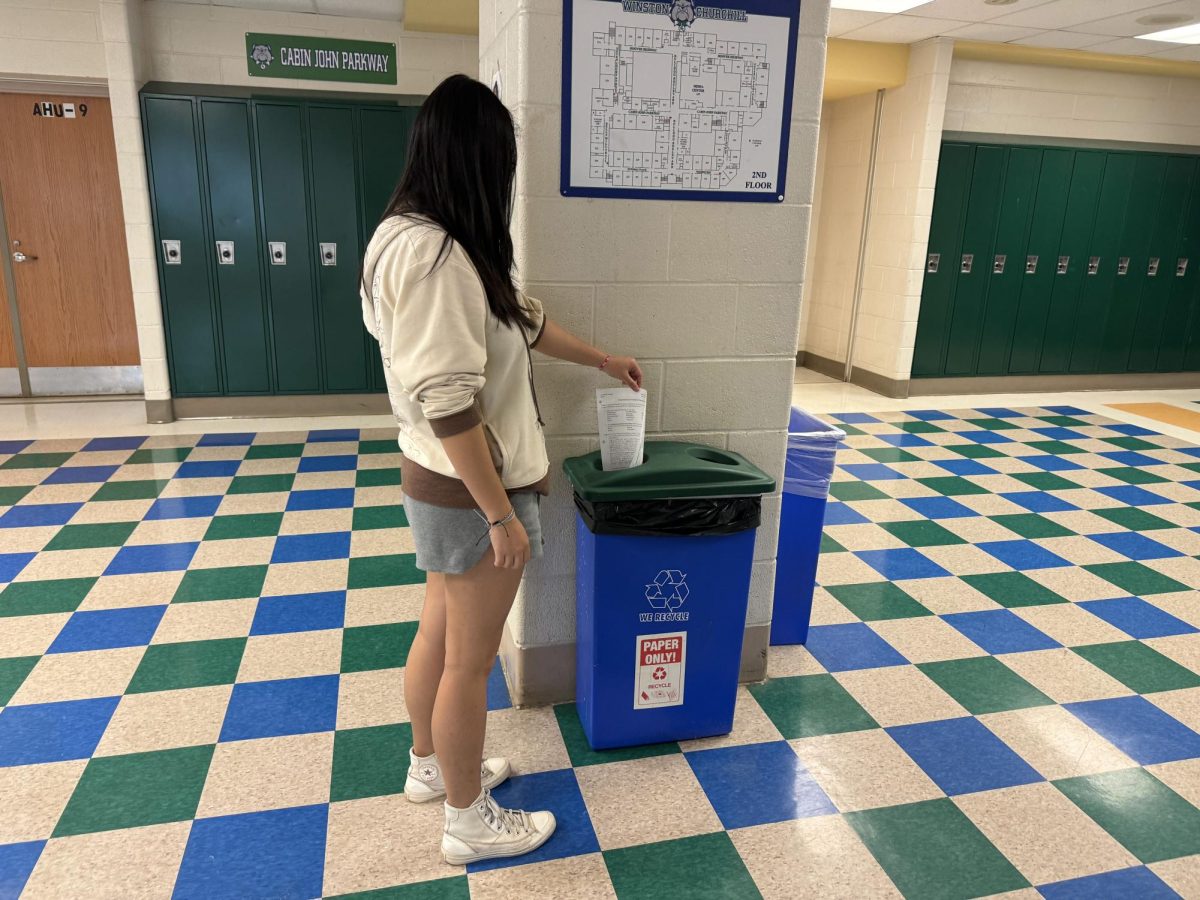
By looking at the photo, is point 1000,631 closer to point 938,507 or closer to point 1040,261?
point 938,507

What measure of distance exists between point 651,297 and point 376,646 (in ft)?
4.83

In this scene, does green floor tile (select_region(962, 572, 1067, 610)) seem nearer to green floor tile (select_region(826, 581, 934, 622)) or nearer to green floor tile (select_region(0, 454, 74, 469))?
green floor tile (select_region(826, 581, 934, 622))

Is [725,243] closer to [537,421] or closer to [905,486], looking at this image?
[537,421]

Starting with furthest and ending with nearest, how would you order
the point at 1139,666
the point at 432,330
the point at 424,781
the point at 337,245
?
1. the point at 337,245
2. the point at 1139,666
3. the point at 424,781
4. the point at 432,330

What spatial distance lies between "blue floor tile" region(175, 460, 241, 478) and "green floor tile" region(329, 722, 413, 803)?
258 centimetres

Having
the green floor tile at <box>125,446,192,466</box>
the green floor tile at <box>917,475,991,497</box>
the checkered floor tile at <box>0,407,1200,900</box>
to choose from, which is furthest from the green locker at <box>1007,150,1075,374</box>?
the green floor tile at <box>125,446,192,466</box>

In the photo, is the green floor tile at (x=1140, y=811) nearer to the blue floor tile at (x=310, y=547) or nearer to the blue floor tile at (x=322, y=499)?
the blue floor tile at (x=310, y=547)

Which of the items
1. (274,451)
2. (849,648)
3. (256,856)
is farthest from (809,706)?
(274,451)

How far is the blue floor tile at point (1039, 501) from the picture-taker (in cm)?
414

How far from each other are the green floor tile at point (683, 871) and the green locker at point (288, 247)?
455 cm

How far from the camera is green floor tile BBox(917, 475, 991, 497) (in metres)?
4.37

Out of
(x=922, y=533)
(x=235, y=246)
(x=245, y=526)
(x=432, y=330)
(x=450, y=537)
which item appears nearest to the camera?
(x=432, y=330)

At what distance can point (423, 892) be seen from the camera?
5.49 ft

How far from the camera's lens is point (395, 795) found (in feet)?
6.41
